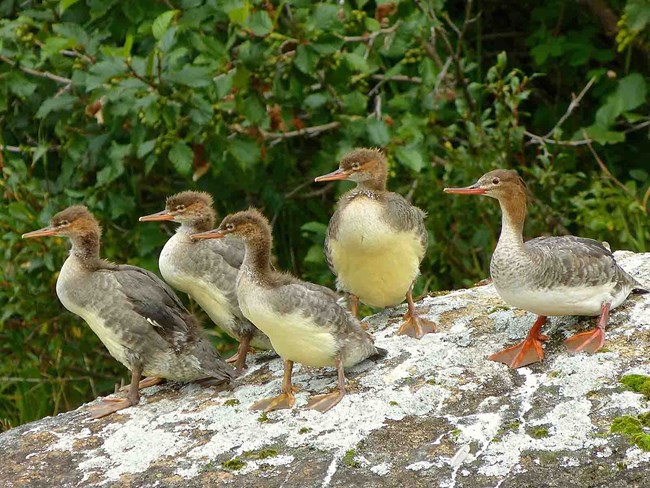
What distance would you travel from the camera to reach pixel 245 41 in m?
6.87

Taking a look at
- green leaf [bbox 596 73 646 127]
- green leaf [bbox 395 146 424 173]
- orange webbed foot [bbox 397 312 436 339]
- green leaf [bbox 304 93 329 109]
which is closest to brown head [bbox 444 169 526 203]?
orange webbed foot [bbox 397 312 436 339]

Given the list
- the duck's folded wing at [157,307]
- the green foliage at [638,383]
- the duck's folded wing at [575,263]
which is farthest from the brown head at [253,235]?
the green foliage at [638,383]

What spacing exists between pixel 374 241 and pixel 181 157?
158 cm

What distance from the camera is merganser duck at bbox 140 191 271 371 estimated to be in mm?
5852

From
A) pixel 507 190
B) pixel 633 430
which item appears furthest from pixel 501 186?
pixel 633 430

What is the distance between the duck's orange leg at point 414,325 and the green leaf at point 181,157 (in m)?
1.76

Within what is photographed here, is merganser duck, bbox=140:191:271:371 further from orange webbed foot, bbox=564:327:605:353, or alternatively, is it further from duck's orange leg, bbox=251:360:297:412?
orange webbed foot, bbox=564:327:605:353

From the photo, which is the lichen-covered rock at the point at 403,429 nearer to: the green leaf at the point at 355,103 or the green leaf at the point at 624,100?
the green leaf at the point at 355,103

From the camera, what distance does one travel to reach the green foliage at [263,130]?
21.9ft

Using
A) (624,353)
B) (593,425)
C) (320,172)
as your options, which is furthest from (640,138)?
(593,425)

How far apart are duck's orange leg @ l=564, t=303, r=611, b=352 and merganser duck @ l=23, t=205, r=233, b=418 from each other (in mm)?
1729

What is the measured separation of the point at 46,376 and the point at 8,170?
4.94ft

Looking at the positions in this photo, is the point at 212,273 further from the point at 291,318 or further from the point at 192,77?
the point at 192,77

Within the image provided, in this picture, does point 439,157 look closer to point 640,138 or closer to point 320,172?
point 320,172
